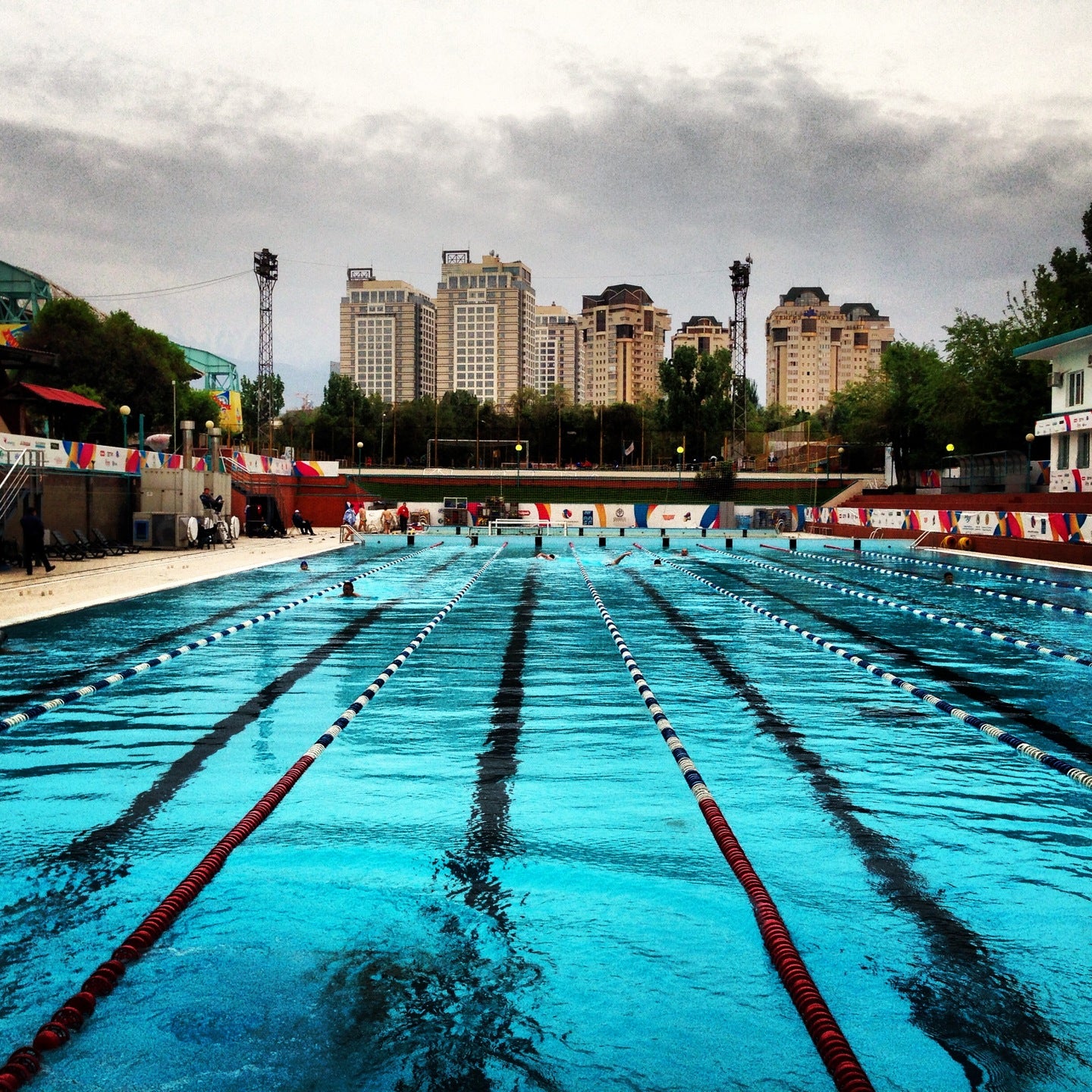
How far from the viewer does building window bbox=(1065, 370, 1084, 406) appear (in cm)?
3991

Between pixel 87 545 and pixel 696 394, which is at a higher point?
pixel 696 394

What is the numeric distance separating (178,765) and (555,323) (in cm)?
19731

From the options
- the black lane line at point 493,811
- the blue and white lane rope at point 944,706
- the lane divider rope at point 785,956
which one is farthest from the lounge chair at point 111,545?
the lane divider rope at point 785,956

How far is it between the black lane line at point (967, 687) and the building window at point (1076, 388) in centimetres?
3009

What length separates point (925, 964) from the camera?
365cm

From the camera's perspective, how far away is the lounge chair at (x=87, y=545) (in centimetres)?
2308

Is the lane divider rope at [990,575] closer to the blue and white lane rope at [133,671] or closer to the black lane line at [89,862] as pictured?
the blue and white lane rope at [133,671]

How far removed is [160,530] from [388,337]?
152075 millimetres

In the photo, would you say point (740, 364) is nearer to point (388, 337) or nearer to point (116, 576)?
point (116, 576)

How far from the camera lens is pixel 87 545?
23375 millimetres

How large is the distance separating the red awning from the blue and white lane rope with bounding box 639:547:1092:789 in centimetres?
2403

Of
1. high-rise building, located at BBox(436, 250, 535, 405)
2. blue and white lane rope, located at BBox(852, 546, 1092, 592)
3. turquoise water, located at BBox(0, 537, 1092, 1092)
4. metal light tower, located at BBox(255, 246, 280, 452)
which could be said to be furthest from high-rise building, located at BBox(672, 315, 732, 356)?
turquoise water, located at BBox(0, 537, 1092, 1092)

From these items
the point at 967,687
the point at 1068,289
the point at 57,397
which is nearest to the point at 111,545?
the point at 57,397

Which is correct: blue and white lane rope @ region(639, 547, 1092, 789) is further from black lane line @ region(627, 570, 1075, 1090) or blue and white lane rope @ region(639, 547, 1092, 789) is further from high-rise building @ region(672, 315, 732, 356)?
high-rise building @ region(672, 315, 732, 356)
